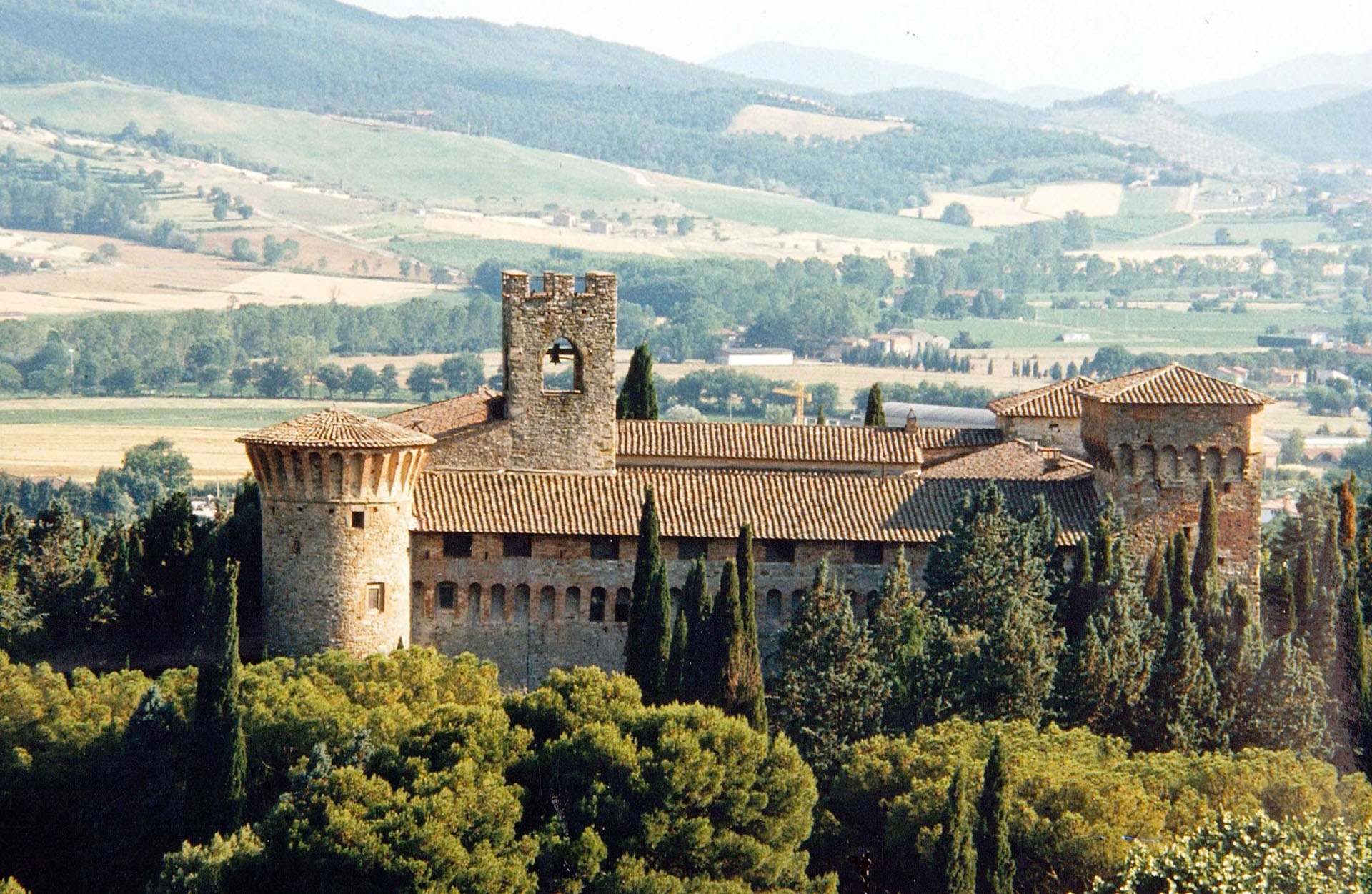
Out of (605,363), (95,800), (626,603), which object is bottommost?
(95,800)

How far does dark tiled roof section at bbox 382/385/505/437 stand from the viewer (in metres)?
57.3

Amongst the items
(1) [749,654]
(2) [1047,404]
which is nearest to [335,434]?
(1) [749,654]

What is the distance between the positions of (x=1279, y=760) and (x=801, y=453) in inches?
585

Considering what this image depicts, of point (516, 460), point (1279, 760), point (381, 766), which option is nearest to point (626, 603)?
point (516, 460)

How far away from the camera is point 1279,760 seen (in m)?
46.9

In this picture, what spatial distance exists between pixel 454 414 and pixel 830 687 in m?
13.9

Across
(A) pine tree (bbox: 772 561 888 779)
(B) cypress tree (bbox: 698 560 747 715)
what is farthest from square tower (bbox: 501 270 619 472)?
(A) pine tree (bbox: 772 561 888 779)

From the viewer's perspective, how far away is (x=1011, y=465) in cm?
5878

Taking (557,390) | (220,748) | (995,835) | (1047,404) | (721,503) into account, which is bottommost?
(995,835)

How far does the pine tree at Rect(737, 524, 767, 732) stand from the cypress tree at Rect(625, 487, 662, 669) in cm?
173

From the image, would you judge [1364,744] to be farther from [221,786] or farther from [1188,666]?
[221,786]

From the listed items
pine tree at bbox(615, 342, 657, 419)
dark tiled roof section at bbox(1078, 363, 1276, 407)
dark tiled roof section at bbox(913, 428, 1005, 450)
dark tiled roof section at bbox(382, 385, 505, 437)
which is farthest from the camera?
pine tree at bbox(615, 342, 657, 419)

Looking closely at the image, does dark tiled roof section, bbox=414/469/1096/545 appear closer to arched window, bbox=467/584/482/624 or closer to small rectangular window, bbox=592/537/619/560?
small rectangular window, bbox=592/537/619/560

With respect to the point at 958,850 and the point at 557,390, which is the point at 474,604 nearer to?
the point at 557,390
